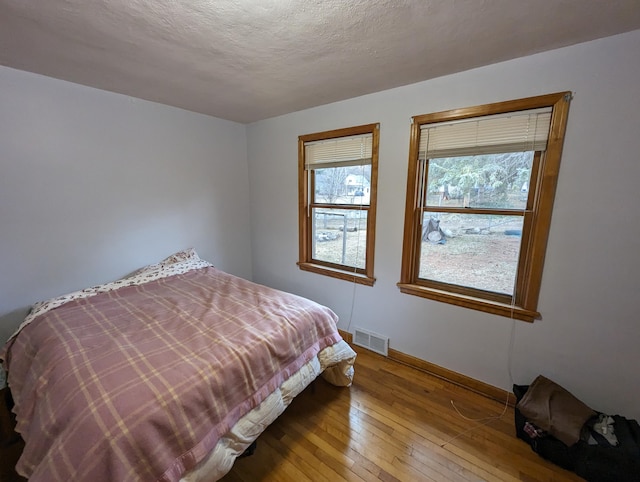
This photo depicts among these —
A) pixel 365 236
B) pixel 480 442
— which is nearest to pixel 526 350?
pixel 480 442

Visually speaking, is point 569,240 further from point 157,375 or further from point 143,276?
point 143,276

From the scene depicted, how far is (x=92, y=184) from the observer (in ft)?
6.91

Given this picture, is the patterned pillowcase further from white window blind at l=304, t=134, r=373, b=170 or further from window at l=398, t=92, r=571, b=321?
window at l=398, t=92, r=571, b=321

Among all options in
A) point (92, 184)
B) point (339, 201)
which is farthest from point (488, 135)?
point (92, 184)

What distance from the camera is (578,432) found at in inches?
54.4

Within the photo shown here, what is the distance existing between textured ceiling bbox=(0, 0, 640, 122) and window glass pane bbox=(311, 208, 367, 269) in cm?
112

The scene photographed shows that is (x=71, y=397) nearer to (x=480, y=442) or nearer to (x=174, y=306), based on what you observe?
(x=174, y=306)

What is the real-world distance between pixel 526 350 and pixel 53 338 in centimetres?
284

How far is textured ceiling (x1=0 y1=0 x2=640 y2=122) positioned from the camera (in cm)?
114

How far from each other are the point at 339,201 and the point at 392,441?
1.90 meters

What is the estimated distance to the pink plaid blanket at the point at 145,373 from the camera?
0.91 meters

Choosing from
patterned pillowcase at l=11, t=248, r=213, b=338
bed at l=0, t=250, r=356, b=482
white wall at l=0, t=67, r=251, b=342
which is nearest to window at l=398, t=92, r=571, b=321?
bed at l=0, t=250, r=356, b=482

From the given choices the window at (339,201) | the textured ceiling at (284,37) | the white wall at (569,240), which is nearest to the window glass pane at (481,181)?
the white wall at (569,240)

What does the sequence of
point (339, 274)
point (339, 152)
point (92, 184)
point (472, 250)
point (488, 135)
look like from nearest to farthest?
point (488, 135), point (472, 250), point (92, 184), point (339, 152), point (339, 274)
